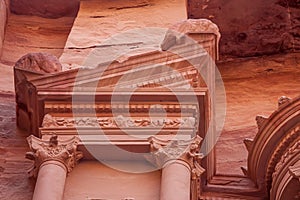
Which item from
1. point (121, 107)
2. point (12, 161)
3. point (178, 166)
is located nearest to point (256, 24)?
point (12, 161)

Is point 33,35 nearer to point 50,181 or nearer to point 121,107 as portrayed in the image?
point 121,107

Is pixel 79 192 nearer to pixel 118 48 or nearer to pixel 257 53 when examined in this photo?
pixel 118 48

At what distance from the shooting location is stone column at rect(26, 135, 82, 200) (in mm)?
11391

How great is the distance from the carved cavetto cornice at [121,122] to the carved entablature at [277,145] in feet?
3.02

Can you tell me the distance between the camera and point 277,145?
12719mm

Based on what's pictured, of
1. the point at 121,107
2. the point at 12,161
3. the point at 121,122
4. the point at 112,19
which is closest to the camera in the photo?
the point at 121,122

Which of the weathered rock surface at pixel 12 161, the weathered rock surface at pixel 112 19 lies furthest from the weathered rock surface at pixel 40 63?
the weathered rock surface at pixel 112 19

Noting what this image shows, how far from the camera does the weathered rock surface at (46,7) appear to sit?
19266 millimetres

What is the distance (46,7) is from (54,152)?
7839mm

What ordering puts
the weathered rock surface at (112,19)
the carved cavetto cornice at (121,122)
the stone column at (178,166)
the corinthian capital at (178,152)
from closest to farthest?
the stone column at (178,166)
the corinthian capital at (178,152)
the carved cavetto cornice at (121,122)
the weathered rock surface at (112,19)

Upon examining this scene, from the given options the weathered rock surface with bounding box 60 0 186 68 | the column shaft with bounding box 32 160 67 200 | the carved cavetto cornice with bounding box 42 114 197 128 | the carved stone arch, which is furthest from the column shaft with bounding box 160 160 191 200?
the weathered rock surface with bounding box 60 0 186 68

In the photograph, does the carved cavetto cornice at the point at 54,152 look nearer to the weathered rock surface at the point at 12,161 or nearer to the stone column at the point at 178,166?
the weathered rock surface at the point at 12,161

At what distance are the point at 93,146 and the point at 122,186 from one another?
22.4 inches

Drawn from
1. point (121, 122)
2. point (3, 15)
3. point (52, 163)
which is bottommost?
point (52, 163)
